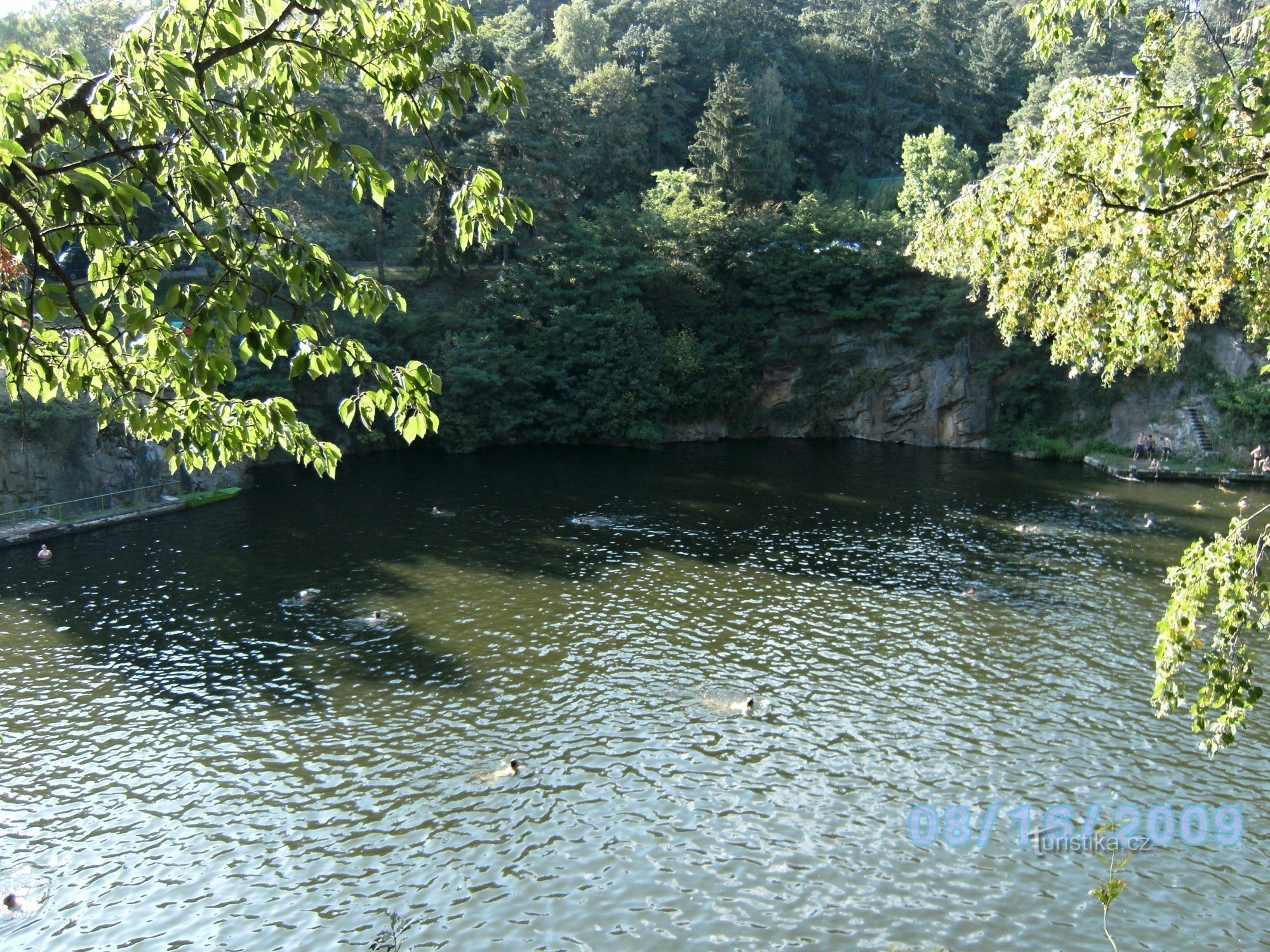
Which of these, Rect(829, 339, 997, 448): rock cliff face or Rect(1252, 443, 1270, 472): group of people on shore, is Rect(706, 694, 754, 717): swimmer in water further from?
Rect(829, 339, 997, 448): rock cliff face

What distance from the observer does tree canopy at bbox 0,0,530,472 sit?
461cm

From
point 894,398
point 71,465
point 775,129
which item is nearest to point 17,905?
point 71,465

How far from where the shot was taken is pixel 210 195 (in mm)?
4559

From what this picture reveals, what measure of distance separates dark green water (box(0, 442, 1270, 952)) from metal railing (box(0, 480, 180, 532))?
6.37ft

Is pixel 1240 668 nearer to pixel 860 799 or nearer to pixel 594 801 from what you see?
pixel 860 799

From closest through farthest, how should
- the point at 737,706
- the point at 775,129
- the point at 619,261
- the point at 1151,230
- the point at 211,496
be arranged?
1. the point at 1151,230
2. the point at 737,706
3. the point at 211,496
4. the point at 619,261
5. the point at 775,129

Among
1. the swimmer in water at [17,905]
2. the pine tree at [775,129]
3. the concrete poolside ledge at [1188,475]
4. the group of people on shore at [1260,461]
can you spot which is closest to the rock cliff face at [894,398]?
the concrete poolside ledge at [1188,475]

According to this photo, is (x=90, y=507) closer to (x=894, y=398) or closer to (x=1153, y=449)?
(x=894, y=398)

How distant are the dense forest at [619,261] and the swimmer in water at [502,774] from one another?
1122 inches

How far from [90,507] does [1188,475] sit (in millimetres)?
40115

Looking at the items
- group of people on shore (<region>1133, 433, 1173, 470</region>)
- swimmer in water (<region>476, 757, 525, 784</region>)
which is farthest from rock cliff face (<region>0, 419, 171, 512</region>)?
group of people on shore (<region>1133, 433, 1173, 470</region>)

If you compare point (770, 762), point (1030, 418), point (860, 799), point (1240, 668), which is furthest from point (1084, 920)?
point (1030, 418)

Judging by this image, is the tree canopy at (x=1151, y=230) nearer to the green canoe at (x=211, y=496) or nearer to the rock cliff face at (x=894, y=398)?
the green canoe at (x=211, y=496)

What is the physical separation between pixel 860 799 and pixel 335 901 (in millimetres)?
7349
